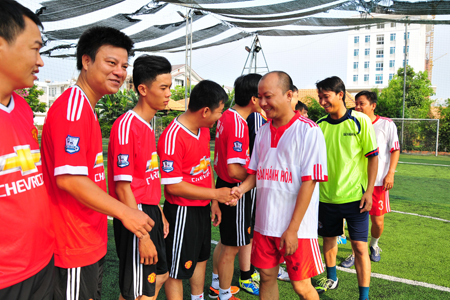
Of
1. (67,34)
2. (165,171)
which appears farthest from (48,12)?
(165,171)

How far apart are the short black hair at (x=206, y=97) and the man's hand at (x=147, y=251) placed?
1212 mm

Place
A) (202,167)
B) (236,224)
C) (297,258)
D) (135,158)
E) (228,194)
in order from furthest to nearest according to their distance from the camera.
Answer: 1. (236,224)
2. (202,167)
3. (228,194)
4. (297,258)
5. (135,158)

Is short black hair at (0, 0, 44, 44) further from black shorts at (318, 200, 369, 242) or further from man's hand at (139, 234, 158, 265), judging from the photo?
black shorts at (318, 200, 369, 242)

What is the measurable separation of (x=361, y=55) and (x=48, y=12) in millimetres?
75889

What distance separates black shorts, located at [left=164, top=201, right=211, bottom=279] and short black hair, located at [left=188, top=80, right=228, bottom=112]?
0.86 metres

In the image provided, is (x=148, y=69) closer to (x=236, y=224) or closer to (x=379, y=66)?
(x=236, y=224)

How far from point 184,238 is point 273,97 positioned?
1.32 meters

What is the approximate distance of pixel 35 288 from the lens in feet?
4.66

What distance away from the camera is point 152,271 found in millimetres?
2189

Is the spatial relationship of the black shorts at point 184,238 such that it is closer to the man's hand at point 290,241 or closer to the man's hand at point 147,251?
the man's hand at point 147,251

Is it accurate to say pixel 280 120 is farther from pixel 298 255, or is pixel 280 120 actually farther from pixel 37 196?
pixel 37 196

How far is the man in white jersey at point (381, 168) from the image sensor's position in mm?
4262

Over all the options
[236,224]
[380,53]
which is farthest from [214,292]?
[380,53]

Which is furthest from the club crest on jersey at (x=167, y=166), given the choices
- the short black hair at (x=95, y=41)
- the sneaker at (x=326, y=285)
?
the sneaker at (x=326, y=285)
